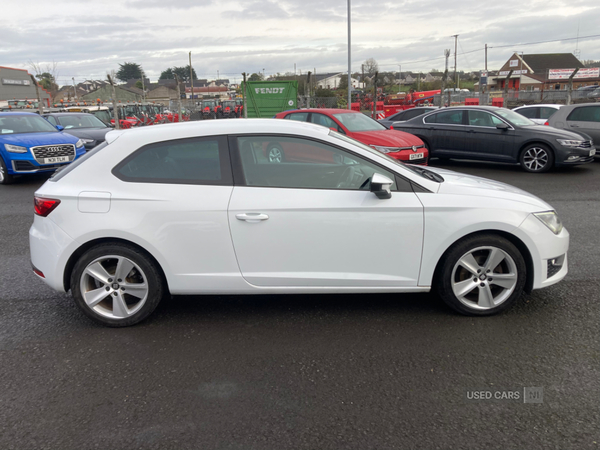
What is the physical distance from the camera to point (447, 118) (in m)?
12.7

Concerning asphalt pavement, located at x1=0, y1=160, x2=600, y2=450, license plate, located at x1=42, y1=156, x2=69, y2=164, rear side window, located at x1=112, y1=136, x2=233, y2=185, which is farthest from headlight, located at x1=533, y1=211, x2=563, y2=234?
license plate, located at x1=42, y1=156, x2=69, y2=164

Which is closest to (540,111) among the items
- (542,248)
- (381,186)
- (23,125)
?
(542,248)

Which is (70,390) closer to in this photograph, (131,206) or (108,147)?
(131,206)

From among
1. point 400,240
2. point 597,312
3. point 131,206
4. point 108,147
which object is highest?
point 108,147

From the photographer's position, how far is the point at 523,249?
3.80m

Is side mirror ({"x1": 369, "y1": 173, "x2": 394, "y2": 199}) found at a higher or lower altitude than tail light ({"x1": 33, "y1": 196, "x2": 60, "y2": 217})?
higher

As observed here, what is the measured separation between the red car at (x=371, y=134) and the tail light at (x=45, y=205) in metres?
7.30

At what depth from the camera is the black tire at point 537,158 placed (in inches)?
443

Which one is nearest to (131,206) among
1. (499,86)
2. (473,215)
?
(473,215)

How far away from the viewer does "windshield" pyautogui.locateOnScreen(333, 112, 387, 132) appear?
11156 millimetres

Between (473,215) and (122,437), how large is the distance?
9.05ft

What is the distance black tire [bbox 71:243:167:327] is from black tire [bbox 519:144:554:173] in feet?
33.2

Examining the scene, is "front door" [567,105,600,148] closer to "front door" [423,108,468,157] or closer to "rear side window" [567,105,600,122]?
"rear side window" [567,105,600,122]

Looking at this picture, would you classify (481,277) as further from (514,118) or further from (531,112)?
(531,112)
